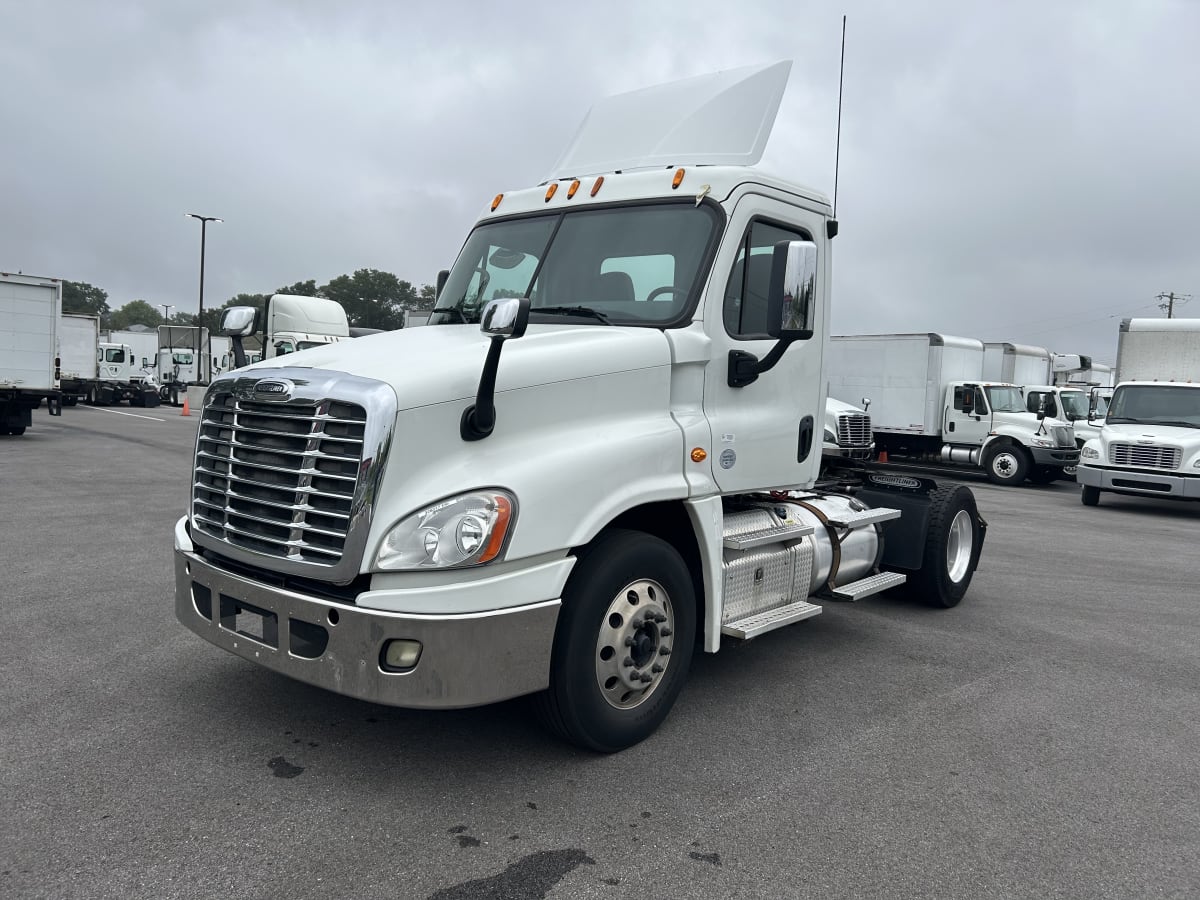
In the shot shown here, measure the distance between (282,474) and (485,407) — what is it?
894mm

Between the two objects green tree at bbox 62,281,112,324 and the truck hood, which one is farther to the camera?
green tree at bbox 62,281,112,324

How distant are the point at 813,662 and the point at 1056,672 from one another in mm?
1500

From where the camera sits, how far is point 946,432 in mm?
20797

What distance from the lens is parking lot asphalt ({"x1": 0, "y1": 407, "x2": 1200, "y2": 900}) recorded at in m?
3.11

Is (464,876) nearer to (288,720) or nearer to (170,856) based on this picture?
(170,856)

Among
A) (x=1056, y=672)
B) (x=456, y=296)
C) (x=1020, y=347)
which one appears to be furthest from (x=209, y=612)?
(x=1020, y=347)

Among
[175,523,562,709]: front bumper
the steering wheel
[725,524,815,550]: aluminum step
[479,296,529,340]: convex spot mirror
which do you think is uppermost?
the steering wheel

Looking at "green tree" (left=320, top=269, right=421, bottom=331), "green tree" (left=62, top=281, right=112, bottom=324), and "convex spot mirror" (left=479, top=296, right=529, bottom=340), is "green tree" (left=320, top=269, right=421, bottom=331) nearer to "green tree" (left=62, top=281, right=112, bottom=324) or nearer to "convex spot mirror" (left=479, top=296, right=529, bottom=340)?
"green tree" (left=62, top=281, right=112, bottom=324)

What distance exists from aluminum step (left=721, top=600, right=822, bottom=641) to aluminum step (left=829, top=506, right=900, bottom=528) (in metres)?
0.65

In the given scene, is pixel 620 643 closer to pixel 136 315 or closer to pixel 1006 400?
pixel 1006 400

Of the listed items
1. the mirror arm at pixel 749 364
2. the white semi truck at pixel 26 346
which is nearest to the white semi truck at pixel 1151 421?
the mirror arm at pixel 749 364

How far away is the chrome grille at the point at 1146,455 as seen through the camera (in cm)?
1462

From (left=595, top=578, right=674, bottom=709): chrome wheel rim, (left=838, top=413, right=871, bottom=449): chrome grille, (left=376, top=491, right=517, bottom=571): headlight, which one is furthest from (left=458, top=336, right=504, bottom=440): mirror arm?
(left=838, top=413, right=871, bottom=449): chrome grille

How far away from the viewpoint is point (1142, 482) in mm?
14859
